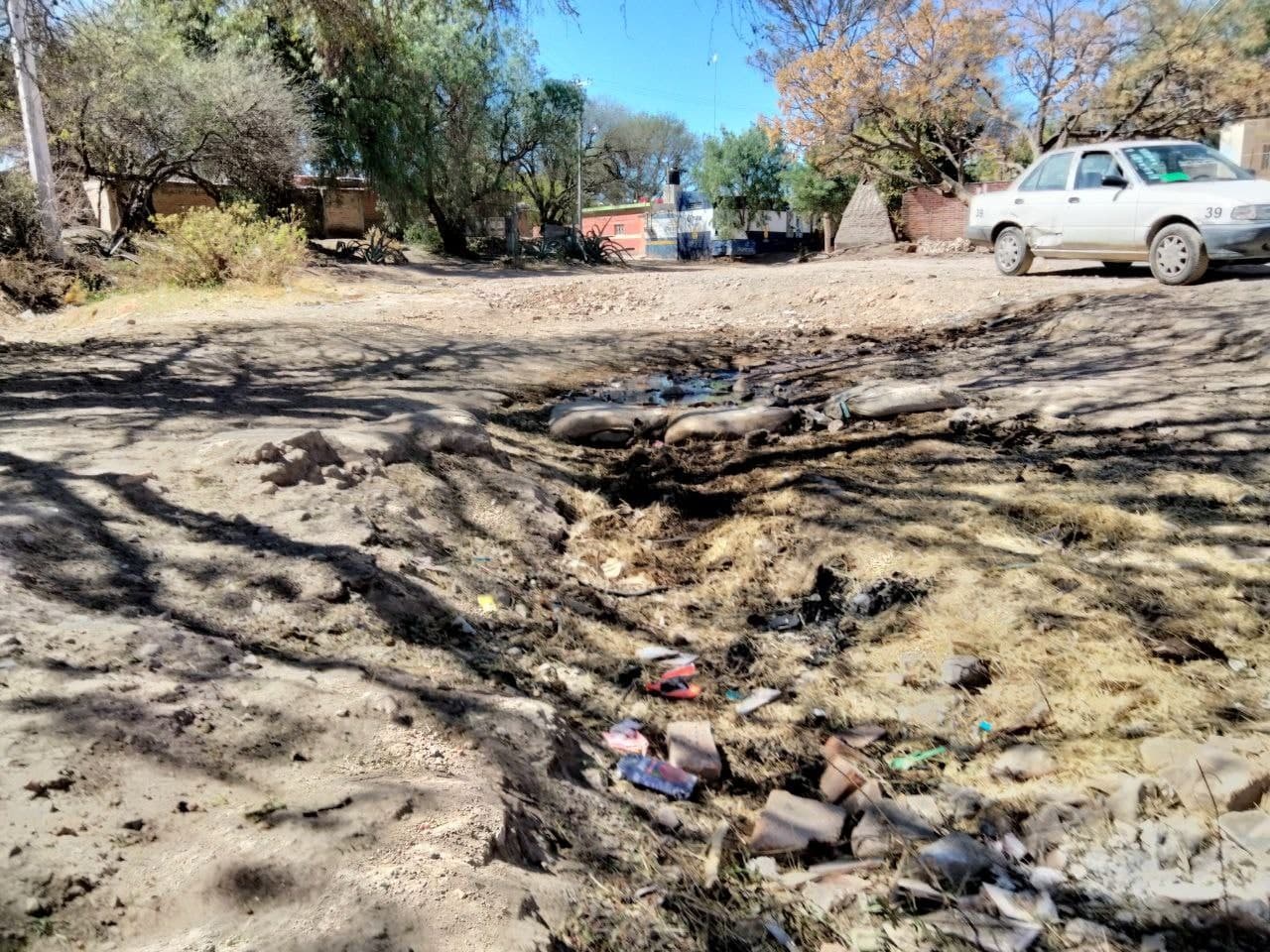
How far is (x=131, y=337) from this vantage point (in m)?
8.52

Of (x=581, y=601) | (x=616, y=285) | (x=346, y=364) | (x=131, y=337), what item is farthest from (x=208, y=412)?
(x=616, y=285)

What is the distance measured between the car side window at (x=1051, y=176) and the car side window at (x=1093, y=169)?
0.62 ft

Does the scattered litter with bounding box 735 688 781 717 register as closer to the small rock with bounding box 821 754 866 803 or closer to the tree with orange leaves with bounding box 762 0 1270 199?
the small rock with bounding box 821 754 866 803

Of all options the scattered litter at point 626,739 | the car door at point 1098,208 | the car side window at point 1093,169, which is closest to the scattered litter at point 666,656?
the scattered litter at point 626,739

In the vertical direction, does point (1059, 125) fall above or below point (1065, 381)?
above

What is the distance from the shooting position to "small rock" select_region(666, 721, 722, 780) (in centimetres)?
260

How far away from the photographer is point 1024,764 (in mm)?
2561

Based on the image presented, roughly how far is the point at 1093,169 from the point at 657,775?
9817mm

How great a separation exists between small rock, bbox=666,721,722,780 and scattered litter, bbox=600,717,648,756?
79mm

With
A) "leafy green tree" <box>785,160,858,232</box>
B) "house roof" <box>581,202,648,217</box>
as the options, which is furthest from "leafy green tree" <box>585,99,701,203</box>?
"leafy green tree" <box>785,160,858,232</box>

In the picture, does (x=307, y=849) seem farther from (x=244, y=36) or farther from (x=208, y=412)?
(x=244, y=36)

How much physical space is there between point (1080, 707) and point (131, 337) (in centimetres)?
850

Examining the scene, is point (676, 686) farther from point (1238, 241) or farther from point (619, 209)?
point (619, 209)

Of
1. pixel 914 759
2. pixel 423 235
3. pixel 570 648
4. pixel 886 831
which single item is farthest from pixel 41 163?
pixel 423 235
